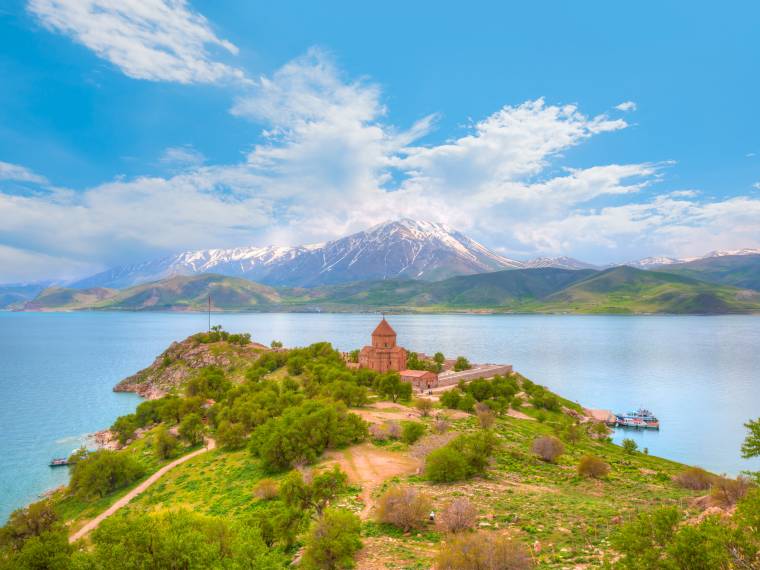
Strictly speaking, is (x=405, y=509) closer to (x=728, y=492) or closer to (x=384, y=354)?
(x=728, y=492)

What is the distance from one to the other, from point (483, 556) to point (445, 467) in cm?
1789

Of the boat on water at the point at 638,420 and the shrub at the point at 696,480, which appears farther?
the boat on water at the point at 638,420


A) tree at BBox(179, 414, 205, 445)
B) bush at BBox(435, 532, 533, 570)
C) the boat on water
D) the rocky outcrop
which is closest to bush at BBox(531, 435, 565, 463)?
bush at BBox(435, 532, 533, 570)

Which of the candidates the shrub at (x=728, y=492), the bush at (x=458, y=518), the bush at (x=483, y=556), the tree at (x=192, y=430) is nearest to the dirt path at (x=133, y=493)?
the tree at (x=192, y=430)

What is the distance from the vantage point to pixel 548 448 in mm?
46125

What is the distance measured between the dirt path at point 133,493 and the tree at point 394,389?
93.9ft

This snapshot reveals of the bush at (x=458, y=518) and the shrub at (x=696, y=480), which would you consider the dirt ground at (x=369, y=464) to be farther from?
the shrub at (x=696, y=480)

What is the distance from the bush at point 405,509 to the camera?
2817 centimetres

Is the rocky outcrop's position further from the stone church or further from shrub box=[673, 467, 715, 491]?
shrub box=[673, 467, 715, 491]

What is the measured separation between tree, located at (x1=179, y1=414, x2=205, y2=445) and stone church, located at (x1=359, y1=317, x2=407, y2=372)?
124 ft

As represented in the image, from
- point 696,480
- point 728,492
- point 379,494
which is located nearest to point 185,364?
point 379,494

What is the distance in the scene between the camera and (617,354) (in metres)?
160

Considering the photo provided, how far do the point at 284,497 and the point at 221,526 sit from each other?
906 cm

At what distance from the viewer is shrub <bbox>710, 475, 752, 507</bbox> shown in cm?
2698
